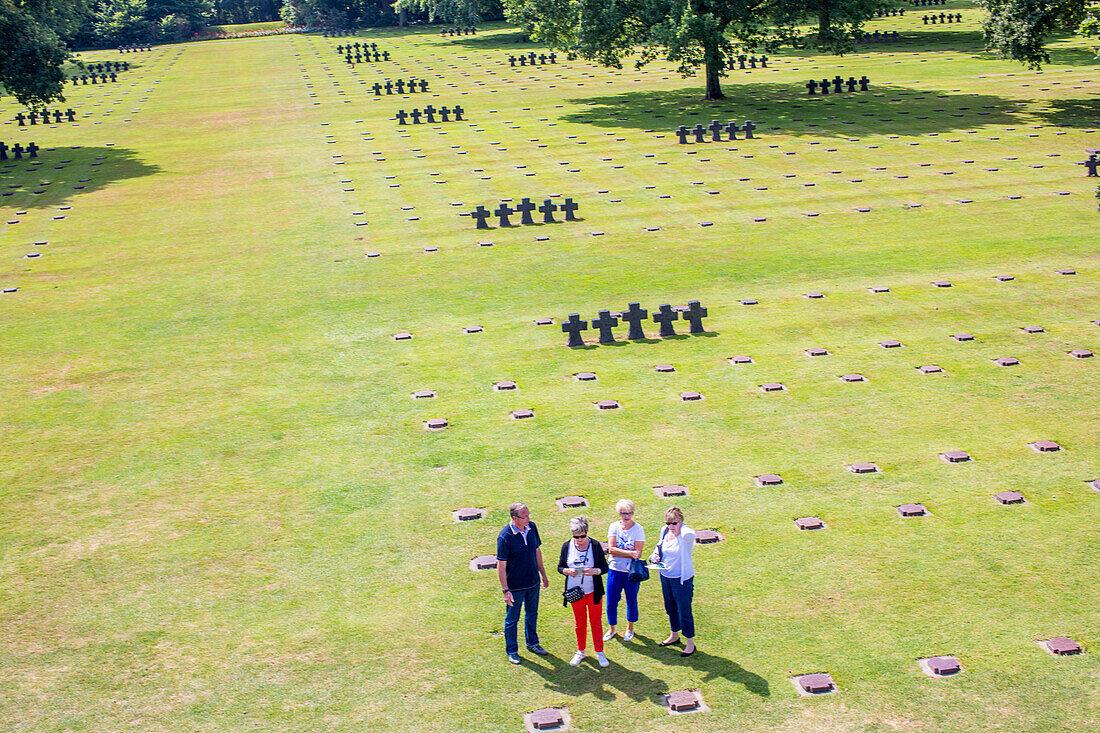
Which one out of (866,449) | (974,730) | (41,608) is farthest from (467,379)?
(974,730)

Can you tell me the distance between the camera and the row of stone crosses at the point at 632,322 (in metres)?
20.3

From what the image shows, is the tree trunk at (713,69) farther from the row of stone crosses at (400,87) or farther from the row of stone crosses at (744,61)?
the row of stone crosses at (400,87)

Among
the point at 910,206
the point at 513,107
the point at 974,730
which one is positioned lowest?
the point at 974,730

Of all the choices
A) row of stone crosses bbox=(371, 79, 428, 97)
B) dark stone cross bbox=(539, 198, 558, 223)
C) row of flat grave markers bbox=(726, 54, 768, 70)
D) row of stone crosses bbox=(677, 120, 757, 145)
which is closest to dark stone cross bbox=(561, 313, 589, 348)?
dark stone cross bbox=(539, 198, 558, 223)

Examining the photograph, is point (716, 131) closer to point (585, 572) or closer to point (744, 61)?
point (744, 61)

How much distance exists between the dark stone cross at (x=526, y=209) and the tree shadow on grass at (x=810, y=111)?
11.4 m

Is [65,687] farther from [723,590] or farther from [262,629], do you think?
[723,590]

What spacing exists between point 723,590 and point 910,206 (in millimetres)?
21122

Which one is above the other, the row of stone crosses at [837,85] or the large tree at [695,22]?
the large tree at [695,22]

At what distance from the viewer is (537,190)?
1350 inches

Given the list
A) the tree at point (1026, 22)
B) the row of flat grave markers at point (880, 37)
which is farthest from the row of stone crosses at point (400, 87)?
the tree at point (1026, 22)

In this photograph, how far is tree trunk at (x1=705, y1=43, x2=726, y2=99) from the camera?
4594 centimetres

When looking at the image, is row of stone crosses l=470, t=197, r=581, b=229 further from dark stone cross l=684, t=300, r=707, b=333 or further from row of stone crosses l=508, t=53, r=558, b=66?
row of stone crosses l=508, t=53, r=558, b=66

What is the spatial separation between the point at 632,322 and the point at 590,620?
1066 cm
